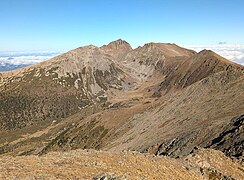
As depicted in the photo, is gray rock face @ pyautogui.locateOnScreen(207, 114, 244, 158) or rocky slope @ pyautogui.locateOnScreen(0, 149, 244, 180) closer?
rocky slope @ pyautogui.locateOnScreen(0, 149, 244, 180)

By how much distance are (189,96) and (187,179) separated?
77342 millimetres

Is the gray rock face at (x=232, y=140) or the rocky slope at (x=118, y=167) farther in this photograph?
the gray rock face at (x=232, y=140)

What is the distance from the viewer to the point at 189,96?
105250mm

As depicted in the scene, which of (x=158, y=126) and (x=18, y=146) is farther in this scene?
(x=18, y=146)

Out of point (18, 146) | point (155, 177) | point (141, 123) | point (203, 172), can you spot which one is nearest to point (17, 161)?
point (155, 177)

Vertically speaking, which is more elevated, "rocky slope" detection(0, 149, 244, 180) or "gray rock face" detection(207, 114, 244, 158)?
"rocky slope" detection(0, 149, 244, 180)

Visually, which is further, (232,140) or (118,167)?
(232,140)

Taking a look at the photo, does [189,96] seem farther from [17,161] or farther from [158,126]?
[17,161]

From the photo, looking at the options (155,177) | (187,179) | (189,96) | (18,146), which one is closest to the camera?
(155,177)

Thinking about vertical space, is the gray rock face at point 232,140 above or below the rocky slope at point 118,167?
below

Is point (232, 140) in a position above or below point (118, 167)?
below

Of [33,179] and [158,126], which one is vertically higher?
[33,179]

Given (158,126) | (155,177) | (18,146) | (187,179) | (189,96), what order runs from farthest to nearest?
(18,146)
(189,96)
(158,126)
(187,179)
(155,177)

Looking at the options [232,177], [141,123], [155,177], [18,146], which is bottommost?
[18,146]
